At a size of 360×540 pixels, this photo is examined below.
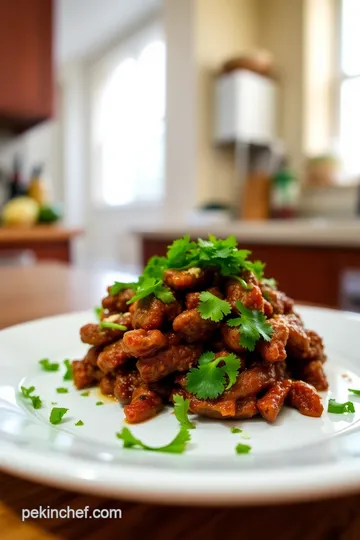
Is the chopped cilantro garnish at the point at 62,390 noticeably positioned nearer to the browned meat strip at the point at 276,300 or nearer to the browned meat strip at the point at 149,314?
the browned meat strip at the point at 149,314

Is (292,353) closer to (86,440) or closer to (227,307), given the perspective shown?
(227,307)

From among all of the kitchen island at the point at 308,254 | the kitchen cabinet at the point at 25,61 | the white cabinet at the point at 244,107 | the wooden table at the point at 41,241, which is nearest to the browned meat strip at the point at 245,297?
the kitchen island at the point at 308,254

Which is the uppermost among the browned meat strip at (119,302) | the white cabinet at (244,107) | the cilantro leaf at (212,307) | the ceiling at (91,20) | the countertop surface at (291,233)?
the ceiling at (91,20)

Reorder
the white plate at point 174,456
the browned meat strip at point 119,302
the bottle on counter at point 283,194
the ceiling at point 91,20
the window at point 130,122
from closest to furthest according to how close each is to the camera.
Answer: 1. the white plate at point 174,456
2. the browned meat strip at point 119,302
3. the bottle on counter at point 283,194
4. the ceiling at point 91,20
5. the window at point 130,122

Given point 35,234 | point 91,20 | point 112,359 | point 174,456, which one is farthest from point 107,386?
point 91,20

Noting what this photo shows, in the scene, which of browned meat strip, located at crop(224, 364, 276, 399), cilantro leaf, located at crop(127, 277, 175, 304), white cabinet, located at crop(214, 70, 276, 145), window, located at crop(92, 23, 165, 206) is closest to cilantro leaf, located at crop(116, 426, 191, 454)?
browned meat strip, located at crop(224, 364, 276, 399)

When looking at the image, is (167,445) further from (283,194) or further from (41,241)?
(283,194)
